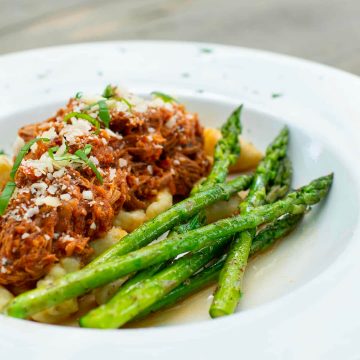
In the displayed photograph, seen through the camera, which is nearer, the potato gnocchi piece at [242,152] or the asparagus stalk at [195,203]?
the asparagus stalk at [195,203]

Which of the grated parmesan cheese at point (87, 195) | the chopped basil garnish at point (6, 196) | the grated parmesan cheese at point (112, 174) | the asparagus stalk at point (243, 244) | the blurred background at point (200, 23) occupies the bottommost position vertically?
the blurred background at point (200, 23)

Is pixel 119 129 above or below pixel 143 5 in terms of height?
above

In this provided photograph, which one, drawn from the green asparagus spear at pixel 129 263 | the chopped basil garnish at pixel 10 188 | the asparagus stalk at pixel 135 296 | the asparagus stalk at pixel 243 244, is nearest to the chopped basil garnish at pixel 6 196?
the chopped basil garnish at pixel 10 188

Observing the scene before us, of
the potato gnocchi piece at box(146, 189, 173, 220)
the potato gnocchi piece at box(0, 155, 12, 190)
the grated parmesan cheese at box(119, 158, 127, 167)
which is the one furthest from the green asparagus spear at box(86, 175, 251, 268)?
the potato gnocchi piece at box(0, 155, 12, 190)

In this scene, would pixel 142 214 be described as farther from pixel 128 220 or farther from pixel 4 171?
pixel 4 171

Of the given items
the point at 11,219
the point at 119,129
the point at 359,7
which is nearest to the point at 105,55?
the point at 119,129

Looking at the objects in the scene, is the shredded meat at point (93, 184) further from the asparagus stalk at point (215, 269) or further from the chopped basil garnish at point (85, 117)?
the asparagus stalk at point (215, 269)

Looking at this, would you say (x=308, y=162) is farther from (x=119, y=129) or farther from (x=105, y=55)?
(x=105, y=55)
